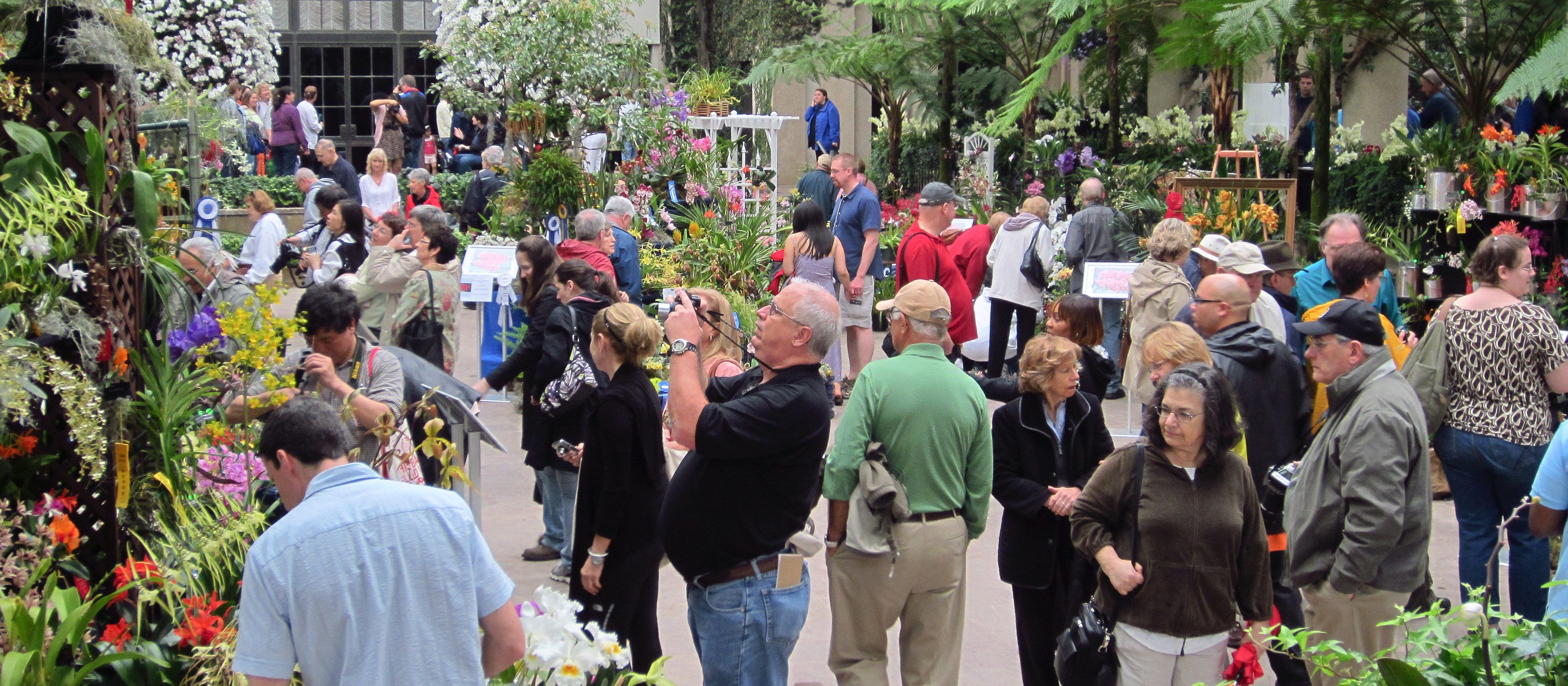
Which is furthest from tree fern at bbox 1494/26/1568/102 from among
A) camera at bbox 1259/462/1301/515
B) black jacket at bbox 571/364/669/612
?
black jacket at bbox 571/364/669/612

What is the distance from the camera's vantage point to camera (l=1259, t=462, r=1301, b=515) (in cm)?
467

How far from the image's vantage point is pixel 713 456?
12.5ft

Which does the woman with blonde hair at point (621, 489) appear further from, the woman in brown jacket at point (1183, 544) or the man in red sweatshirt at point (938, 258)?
the man in red sweatshirt at point (938, 258)

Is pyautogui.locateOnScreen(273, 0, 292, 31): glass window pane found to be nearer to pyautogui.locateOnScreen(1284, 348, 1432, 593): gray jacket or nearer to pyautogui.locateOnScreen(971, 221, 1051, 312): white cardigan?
pyautogui.locateOnScreen(971, 221, 1051, 312): white cardigan

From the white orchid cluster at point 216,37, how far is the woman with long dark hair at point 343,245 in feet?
36.3

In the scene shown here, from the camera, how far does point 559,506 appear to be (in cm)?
653

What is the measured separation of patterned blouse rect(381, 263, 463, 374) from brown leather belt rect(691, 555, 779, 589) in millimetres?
3831

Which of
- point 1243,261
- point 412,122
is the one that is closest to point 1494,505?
point 1243,261

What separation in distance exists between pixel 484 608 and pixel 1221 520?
207 cm

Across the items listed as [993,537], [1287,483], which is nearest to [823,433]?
[1287,483]

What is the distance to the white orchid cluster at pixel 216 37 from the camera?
19188 millimetres

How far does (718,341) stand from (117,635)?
2805 millimetres

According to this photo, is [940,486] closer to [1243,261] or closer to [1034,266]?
[1243,261]

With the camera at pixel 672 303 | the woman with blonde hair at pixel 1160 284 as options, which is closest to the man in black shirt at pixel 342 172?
the camera at pixel 672 303
